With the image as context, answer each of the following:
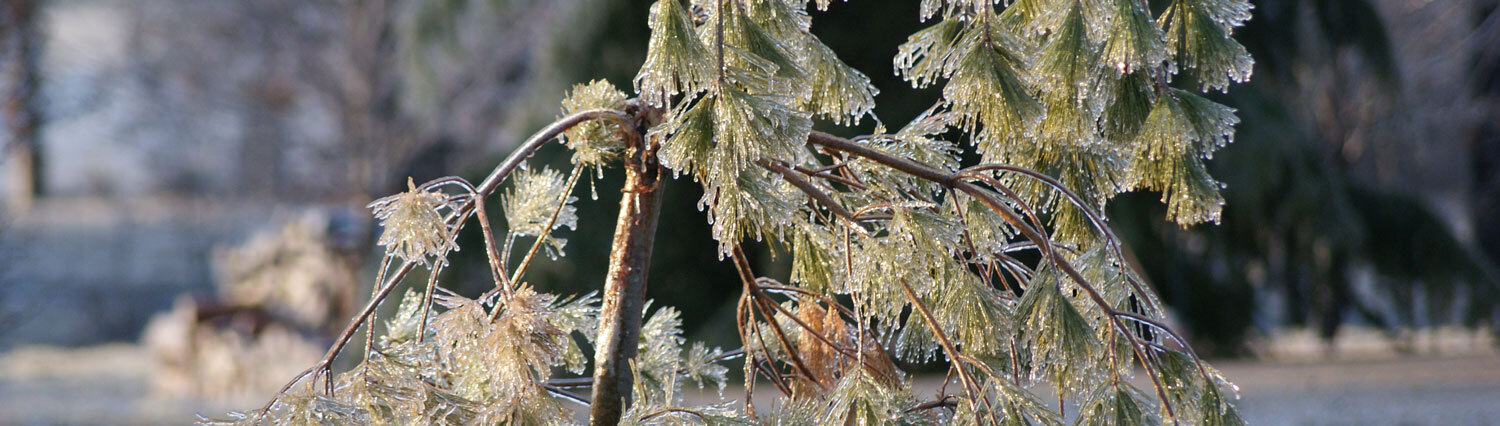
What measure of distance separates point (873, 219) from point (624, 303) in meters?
0.21

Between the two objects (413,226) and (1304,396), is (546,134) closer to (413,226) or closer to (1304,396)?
(413,226)

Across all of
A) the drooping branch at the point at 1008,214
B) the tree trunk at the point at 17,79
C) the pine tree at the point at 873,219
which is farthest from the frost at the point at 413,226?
the tree trunk at the point at 17,79

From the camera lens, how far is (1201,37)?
0.89 meters

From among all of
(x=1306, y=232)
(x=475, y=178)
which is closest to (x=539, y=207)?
(x=475, y=178)

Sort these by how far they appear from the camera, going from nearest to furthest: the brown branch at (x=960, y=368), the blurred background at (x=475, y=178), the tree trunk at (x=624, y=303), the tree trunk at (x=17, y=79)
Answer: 1. the brown branch at (x=960, y=368)
2. the tree trunk at (x=624, y=303)
3. the tree trunk at (x=17, y=79)
4. the blurred background at (x=475, y=178)

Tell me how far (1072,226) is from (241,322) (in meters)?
5.88

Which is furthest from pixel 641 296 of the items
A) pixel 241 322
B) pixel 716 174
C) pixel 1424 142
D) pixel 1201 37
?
pixel 1424 142

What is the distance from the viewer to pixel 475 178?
3.68 meters

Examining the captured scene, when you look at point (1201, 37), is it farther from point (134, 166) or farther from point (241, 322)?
point (134, 166)

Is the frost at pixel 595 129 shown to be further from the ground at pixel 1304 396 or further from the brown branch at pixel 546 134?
the ground at pixel 1304 396

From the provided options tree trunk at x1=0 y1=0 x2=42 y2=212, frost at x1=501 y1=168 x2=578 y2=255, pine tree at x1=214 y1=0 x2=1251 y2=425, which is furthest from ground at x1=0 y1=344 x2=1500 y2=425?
frost at x1=501 y1=168 x2=578 y2=255

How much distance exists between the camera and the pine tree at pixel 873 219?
2.63ft

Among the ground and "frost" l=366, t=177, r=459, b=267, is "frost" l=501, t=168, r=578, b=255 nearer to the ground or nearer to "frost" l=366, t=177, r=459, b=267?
"frost" l=366, t=177, r=459, b=267

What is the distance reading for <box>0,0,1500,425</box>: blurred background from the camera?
409 cm
